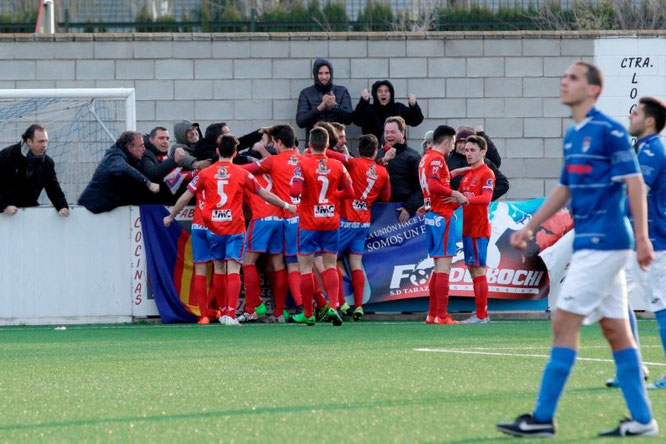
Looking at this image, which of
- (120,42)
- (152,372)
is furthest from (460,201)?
(120,42)

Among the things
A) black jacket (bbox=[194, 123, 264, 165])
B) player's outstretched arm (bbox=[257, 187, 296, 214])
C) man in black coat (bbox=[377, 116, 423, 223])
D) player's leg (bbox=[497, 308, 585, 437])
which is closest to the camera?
player's leg (bbox=[497, 308, 585, 437])

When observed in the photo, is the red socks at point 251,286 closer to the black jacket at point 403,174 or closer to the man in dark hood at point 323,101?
the black jacket at point 403,174

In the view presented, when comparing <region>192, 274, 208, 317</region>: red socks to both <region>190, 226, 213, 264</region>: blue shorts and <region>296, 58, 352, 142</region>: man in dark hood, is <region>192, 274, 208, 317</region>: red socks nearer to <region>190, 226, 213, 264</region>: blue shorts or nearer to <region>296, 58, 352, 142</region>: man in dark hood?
<region>190, 226, 213, 264</region>: blue shorts

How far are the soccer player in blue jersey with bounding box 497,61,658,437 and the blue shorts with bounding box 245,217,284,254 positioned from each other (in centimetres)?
920

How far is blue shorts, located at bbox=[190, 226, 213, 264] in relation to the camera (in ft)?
50.4

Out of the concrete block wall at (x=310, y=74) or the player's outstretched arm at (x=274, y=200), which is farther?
the concrete block wall at (x=310, y=74)

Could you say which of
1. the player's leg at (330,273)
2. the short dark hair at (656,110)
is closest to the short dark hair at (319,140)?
the player's leg at (330,273)

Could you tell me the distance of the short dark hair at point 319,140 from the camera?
14688mm

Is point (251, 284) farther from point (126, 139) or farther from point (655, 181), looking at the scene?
point (655, 181)

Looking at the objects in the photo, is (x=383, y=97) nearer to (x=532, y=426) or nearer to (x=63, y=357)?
(x=63, y=357)

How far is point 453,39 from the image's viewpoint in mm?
20047

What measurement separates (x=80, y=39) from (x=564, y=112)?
295 inches

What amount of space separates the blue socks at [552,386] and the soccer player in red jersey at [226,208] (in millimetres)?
8824

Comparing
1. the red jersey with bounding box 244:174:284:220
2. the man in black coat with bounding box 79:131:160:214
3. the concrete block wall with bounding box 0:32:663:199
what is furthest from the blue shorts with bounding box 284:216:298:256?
the concrete block wall with bounding box 0:32:663:199
